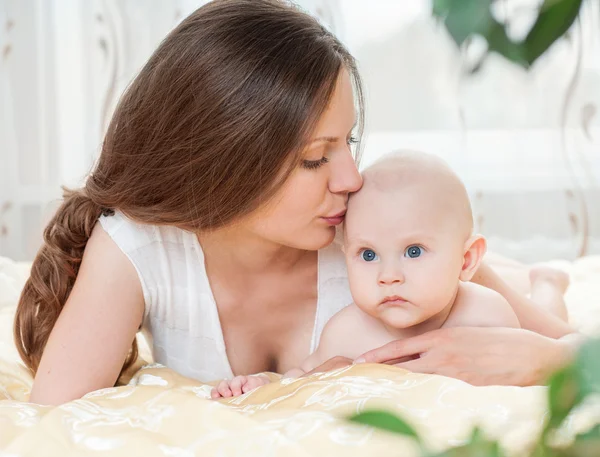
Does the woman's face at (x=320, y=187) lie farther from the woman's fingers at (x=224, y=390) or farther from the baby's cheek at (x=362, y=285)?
the woman's fingers at (x=224, y=390)

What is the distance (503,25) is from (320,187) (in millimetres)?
1128

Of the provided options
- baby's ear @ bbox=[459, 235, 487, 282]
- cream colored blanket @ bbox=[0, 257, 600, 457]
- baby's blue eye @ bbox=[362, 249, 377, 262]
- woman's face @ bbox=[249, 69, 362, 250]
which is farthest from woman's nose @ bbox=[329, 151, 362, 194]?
cream colored blanket @ bbox=[0, 257, 600, 457]

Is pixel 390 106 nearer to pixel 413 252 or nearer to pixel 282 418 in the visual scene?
pixel 413 252

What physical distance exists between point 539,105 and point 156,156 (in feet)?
7.76

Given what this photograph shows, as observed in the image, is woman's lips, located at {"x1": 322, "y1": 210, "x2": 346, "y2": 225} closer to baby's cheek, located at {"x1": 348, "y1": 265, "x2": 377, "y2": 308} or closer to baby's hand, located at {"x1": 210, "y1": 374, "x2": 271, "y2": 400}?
baby's cheek, located at {"x1": 348, "y1": 265, "x2": 377, "y2": 308}

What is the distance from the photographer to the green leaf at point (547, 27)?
0.74ft

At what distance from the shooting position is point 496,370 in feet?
4.17

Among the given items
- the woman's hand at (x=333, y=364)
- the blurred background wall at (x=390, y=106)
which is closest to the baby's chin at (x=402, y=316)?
the woman's hand at (x=333, y=364)

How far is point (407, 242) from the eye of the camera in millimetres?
1284

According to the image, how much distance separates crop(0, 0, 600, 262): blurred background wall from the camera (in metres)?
3.29

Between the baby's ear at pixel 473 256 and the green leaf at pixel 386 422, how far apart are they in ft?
3.69

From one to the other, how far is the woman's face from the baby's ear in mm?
216

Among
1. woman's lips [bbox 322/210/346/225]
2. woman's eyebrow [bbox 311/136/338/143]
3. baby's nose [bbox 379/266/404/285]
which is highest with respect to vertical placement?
woman's eyebrow [bbox 311/136/338/143]

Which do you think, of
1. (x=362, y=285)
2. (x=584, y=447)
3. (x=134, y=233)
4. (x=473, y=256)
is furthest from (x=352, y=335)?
(x=584, y=447)
